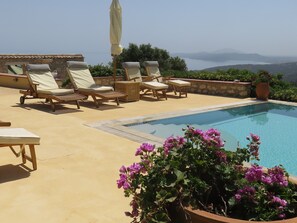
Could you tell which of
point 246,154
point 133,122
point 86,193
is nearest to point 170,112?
point 133,122

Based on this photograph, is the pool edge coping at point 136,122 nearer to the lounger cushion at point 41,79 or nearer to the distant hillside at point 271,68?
the lounger cushion at point 41,79

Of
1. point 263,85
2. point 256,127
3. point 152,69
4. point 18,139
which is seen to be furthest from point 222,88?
point 18,139

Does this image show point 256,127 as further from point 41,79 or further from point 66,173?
point 41,79

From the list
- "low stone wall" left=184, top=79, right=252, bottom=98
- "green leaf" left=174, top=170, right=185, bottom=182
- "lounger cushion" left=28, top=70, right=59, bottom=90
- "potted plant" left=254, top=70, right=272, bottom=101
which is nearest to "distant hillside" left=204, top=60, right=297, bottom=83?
"potted plant" left=254, top=70, right=272, bottom=101

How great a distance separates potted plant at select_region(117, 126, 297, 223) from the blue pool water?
3.05m

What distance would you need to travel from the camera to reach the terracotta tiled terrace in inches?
127

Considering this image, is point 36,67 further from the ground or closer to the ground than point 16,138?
further from the ground

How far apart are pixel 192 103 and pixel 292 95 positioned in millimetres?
3845

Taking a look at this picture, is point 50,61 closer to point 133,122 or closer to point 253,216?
point 133,122

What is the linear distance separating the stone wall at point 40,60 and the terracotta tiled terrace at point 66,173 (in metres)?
15.0

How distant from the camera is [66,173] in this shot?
4250 mm

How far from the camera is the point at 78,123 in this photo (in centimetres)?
712

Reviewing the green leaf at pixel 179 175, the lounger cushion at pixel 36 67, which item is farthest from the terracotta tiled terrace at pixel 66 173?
the lounger cushion at pixel 36 67

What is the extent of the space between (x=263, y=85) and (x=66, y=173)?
9.17m
